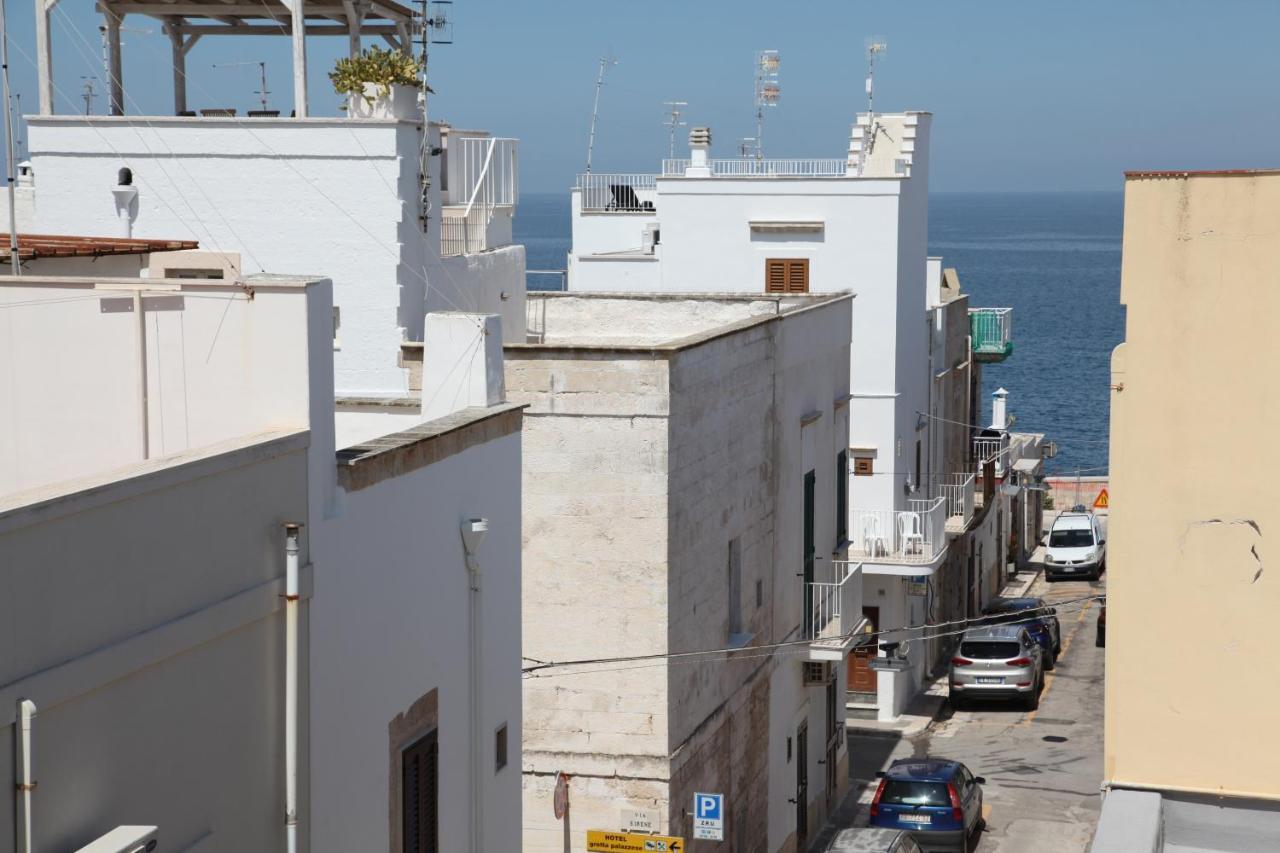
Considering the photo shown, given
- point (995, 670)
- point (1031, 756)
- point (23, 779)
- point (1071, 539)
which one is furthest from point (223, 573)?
point (1071, 539)

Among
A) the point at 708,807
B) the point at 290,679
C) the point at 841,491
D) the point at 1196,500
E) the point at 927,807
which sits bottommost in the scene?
the point at 927,807

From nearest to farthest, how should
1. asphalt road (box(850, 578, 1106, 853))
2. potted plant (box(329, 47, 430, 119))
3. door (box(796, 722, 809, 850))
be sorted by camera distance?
potted plant (box(329, 47, 430, 119)), door (box(796, 722, 809, 850)), asphalt road (box(850, 578, 1106, 853))

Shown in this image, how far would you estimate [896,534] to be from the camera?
35.1 meters

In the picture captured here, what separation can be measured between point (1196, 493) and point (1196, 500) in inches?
1.6

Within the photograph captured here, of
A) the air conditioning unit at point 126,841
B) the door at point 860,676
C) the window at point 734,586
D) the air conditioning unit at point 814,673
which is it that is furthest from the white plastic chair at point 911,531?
the air conditioning unit at point 126,841

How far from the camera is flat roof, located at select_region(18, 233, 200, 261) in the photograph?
12391 mm

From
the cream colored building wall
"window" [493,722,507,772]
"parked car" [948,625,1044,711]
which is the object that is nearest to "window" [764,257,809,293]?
"parked car" [948,625,1044,711]

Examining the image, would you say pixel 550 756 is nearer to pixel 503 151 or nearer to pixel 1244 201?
pixel 503 151

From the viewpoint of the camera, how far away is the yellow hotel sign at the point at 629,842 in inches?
719

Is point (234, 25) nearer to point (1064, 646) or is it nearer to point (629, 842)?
point (629, 842)

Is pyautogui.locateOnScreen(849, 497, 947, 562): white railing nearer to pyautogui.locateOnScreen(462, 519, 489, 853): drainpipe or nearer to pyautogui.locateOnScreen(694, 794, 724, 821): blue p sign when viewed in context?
pyautogui.locateOnScreen(694, 794, 724, 821): blue p sign

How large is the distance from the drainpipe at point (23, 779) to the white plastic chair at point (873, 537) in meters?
28.6

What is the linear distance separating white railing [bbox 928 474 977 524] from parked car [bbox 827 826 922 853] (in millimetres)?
18423

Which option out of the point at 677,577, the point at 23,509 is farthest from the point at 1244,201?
the point at 677,577
